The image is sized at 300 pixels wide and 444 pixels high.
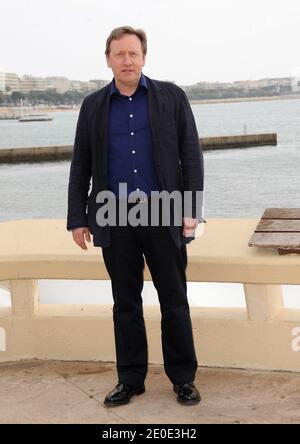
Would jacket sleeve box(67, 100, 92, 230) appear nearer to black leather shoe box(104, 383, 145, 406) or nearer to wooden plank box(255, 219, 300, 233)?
black leather shoe box(104, 383, 145, 406)

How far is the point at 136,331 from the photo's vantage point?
11.8 ft

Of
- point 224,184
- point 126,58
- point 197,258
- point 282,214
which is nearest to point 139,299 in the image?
point 197,258

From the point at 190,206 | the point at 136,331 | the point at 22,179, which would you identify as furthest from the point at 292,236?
the point at 22,179

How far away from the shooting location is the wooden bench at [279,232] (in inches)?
141

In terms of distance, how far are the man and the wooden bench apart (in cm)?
37

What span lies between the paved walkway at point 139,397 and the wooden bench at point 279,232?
0.66 metres

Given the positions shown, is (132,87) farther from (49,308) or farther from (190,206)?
(49,308)

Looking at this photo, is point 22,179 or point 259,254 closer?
point 259,254

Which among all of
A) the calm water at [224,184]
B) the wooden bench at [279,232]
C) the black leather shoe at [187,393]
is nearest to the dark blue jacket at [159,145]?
the wooden bench at [279,232]

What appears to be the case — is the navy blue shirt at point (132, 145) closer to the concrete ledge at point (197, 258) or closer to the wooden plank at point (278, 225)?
the concrete ledge at point (197, 258)

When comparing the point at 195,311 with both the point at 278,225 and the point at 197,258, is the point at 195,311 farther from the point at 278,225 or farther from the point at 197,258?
the point at 278,225

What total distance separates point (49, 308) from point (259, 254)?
117 centimetres

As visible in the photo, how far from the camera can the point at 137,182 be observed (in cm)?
343
